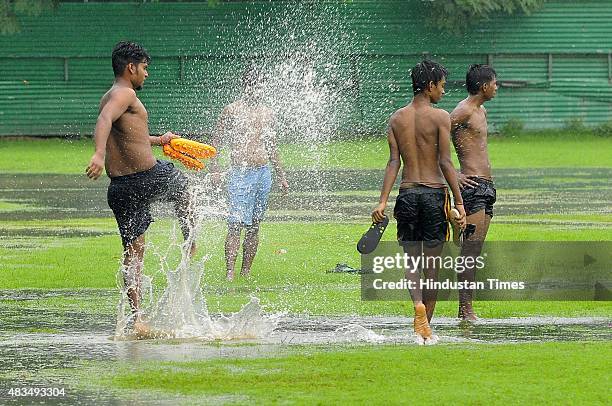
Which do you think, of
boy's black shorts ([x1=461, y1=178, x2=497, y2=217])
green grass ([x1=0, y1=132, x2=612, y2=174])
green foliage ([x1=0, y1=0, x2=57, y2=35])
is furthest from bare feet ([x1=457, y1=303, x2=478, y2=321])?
A: green foliage ([x1=0, y1=0, x2=57, y2=35])

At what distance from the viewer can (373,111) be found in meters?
36.5

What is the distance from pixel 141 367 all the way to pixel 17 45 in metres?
29.9

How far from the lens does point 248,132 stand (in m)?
13.7

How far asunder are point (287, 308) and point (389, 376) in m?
3.01

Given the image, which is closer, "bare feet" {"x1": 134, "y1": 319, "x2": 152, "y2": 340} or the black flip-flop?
the black flip-flop

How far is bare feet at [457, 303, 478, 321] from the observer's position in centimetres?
1080

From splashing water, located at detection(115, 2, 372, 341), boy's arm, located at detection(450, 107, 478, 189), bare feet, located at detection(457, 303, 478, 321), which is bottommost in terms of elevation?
bare feet, located at detection(457, 303, 478, 321)

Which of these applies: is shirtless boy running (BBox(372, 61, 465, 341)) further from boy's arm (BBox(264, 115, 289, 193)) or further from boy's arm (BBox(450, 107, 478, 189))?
boy's arm (BBox(264, 115, 289, 193))

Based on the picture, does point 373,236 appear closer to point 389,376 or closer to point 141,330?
point 389,376

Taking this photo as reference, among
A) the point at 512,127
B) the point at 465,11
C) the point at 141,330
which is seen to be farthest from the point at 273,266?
the point at 465,11

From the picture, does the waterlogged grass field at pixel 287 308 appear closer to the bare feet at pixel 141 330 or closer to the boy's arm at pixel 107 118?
the bare feet at pixel 141 330

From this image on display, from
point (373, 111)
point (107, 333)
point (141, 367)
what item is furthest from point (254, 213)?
point (373, 111)

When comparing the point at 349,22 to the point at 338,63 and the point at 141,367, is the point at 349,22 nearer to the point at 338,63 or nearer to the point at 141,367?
the point at 338,63

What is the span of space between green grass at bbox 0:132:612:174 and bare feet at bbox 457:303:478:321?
14.9 m
